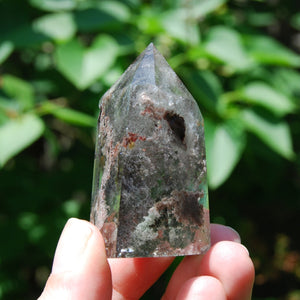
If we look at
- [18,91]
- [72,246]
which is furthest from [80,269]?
[18,91]

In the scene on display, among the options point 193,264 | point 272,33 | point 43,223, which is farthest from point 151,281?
point 272,33

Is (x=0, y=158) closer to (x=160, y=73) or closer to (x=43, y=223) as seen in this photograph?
(x=160, y=73)

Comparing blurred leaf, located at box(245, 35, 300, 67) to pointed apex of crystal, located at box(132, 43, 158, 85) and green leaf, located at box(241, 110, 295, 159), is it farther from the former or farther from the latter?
pointed apex of crystal, located at box(132, 43, 158, 85)

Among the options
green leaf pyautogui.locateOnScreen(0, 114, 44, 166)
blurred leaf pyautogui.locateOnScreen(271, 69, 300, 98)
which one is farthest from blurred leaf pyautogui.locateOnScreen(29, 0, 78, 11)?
blurred leaf pyautogui.locateOnScreen(271, 69, 300, 98)

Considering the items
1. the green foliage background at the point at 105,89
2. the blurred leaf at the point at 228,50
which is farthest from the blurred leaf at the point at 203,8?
the blurred leaf at the point at 228,50

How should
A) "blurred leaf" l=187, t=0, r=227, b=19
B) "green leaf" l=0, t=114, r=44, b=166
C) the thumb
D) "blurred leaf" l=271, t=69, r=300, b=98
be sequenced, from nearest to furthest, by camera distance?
the thumb, "green leaf" l=0, t=114, r=44, b=166, "blurred leaf" l=187, t=0, r=227, b=19, "blurred leaf" l=271, t=69, r=300, b=98
